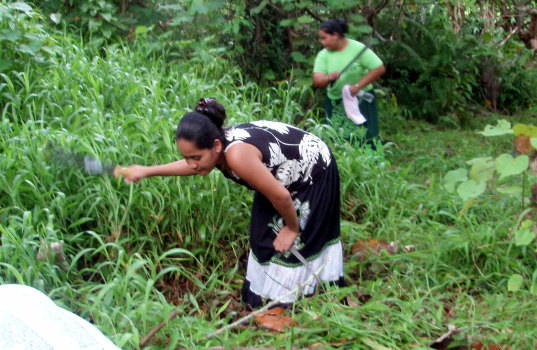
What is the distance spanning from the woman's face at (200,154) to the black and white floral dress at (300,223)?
23 centimetres

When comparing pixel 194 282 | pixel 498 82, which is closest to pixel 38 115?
pixel 194 282

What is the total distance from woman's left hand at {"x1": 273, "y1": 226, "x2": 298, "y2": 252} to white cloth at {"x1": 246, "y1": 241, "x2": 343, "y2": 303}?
0.13 m

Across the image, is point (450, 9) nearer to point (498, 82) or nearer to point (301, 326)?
point (498, 82)

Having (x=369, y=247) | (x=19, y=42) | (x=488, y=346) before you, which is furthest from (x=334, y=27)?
(x=488, y=346)

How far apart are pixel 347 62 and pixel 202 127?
2496 mm

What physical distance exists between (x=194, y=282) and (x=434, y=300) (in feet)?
3.81

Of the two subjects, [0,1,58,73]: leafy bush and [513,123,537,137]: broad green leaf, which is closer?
[513,123,537,137]: broad green leaf

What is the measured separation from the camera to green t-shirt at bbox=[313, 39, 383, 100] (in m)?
4.62

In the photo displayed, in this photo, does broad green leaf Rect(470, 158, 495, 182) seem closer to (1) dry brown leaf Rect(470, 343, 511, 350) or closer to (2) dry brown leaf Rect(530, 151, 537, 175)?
(2) dry brown leaf Rect(530, 151, 537, 175)

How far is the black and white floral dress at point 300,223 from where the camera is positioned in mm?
2752

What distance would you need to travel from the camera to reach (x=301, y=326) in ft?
8.23

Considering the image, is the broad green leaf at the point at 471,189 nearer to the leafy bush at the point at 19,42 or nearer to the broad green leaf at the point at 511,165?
the broad green leaf at the point at 511,165

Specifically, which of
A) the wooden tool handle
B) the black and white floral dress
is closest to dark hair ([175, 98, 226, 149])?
the black and white floral dress

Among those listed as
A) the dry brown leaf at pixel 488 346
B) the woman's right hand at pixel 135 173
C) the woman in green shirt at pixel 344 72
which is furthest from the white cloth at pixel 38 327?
the woman in green shirt at pixel 344 72
